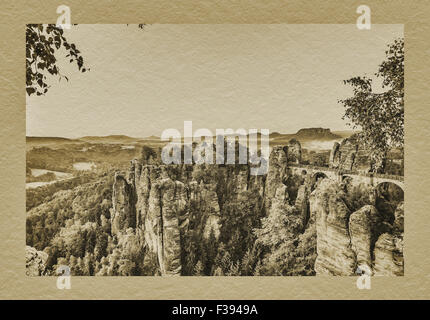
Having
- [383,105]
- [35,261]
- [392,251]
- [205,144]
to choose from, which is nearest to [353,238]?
[392,251]

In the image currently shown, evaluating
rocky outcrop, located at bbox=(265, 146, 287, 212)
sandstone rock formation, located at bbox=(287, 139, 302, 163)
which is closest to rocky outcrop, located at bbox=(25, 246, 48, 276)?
rocky outcrop, located at bbox=(265, 146, 287, 212)

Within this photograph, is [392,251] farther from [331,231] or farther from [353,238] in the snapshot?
[331,231]

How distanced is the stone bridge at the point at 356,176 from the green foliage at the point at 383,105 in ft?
0.96

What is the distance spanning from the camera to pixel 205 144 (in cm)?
301

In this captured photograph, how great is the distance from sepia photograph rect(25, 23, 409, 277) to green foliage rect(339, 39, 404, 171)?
0.01 meters

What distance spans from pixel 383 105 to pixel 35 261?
13.5 feet

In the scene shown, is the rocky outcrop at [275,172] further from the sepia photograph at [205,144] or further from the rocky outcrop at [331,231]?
the rocky outcrop at [331,231]

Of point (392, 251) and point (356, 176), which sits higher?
point (356, 176)

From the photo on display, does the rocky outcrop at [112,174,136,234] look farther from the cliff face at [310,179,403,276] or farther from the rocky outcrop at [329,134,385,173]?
the rocky outcrop at [329,134,385,173]

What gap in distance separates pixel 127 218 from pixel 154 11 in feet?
7.38

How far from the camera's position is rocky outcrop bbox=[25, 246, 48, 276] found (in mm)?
2961

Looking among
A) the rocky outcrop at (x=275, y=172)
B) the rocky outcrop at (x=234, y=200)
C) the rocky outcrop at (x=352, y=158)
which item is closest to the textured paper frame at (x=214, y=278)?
the rocky outcrop at (x=234, y=200)

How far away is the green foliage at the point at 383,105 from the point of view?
295cm

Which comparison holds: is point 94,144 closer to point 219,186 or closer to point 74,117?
point 74,117
